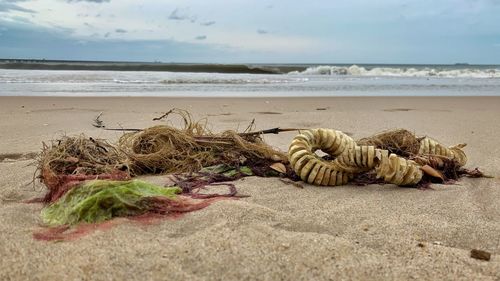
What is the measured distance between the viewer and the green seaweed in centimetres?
257

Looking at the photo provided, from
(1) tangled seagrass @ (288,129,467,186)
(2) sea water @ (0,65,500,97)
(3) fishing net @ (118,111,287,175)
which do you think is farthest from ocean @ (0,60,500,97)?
(1) tangled seagrass @ (288,129,467,186)

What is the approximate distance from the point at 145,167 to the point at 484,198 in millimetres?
2399

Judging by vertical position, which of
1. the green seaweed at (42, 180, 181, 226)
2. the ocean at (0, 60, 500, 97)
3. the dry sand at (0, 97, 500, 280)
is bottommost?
the ocean at (0, 60, 500, 97)

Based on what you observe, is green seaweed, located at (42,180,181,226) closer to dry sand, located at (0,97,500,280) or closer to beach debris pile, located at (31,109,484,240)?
beach debris pile, located at (31,109,484,240)

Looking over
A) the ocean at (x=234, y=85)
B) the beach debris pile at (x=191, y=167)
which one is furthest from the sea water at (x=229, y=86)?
the beach debris pile at (x=191, y=167)

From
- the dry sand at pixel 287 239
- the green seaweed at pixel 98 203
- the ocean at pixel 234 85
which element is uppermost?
the green seaweed at pixel 98 203

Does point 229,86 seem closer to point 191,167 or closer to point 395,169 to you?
point 191,167

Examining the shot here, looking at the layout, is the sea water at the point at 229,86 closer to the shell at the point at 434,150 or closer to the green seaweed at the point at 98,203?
the shell at the point at 434,150

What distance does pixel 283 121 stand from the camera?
823 cm

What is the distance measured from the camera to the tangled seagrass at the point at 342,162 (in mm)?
3311

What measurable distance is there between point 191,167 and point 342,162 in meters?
1.13

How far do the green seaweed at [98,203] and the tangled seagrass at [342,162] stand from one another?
0.97 m

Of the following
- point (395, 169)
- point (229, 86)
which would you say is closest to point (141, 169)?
point (395, 169)

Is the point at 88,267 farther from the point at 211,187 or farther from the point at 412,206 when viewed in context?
the point at 412,206
